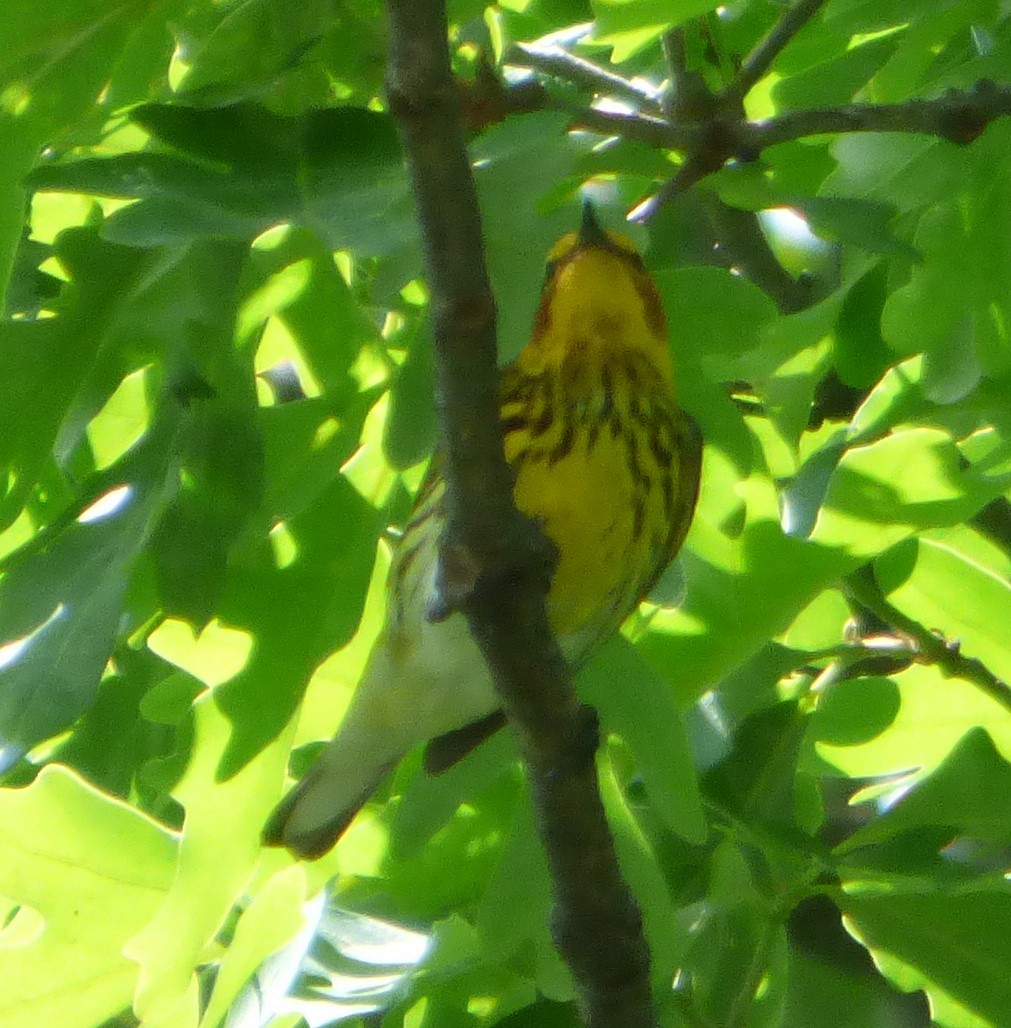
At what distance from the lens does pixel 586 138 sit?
1508mm

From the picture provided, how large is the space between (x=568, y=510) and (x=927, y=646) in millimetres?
487

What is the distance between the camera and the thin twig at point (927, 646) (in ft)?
6.84

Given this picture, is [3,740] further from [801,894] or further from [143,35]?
[801,894]

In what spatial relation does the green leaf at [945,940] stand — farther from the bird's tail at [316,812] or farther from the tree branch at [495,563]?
the bird's tail at [316,812]

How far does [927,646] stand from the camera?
211 centimetres

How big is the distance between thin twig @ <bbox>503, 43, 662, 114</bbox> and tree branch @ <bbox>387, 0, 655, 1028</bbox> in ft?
2.48

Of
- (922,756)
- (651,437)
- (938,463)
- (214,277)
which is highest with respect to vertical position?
(214,277)

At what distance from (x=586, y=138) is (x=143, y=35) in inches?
16.9

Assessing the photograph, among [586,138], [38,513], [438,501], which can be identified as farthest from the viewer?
[438,501]

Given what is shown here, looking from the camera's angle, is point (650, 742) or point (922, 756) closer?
point (650, 742)

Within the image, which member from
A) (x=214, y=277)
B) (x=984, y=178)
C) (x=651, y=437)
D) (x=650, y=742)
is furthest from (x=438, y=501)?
(x=984, y=178)

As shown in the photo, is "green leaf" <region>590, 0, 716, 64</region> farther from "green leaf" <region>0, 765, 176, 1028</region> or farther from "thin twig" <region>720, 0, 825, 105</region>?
"green leaf" <region>0, 765, 176, 1028</region>

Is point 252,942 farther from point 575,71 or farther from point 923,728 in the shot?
point 575,71

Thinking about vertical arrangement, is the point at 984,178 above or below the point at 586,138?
below
